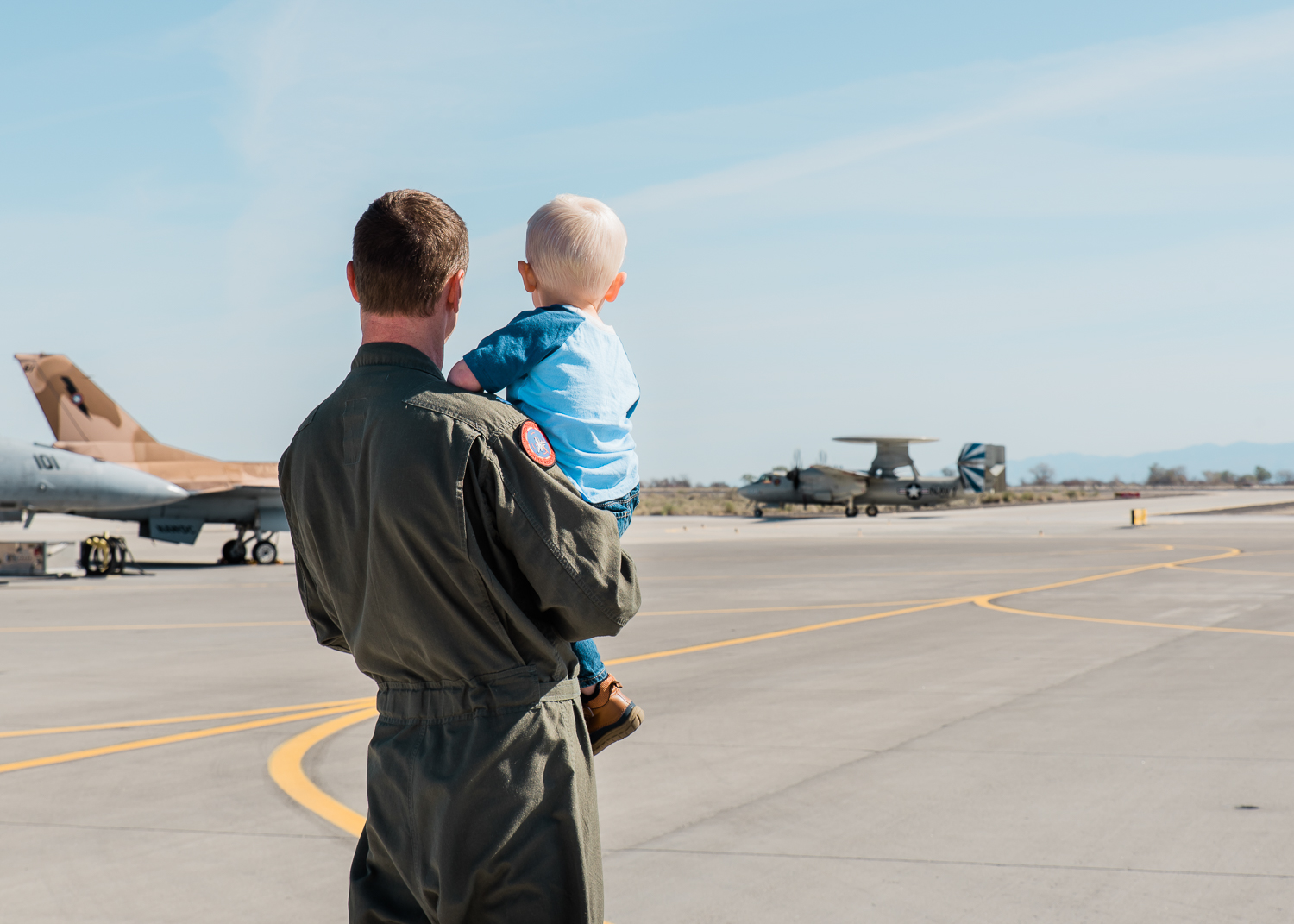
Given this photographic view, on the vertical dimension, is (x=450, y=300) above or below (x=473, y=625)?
above

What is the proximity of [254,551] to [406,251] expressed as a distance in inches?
1034

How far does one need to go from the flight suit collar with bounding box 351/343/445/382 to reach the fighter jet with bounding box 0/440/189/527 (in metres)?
22.6

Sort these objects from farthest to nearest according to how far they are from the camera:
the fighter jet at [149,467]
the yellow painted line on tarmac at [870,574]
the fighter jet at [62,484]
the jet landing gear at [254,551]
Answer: the jet landing gear at [254,551]
the fighter jet at [149,467]
the fighter jet at [62,484]
the yellow painted line on tarmac at [870,574]

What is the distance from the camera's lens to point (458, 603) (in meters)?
2.12

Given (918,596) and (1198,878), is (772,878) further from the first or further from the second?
(918,596)

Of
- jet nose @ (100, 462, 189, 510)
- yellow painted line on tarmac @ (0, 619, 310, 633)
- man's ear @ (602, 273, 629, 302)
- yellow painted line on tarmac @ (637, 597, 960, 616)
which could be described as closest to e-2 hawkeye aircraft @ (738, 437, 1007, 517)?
jet nose @ (100, 462, 189, 510)

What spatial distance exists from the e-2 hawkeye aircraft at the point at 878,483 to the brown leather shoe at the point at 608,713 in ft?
179

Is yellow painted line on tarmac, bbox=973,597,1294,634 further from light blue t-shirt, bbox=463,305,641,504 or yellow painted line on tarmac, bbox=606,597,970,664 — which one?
light blue t-shirt, bbox=463,305,641,504

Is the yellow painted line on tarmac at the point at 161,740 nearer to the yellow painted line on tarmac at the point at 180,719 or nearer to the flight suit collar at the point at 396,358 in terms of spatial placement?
the yellow painted line on tarmac at the point at 180,719

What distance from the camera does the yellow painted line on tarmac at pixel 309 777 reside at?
18.4 feet

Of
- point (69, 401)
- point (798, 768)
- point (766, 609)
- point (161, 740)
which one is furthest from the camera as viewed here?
point (69, 401)

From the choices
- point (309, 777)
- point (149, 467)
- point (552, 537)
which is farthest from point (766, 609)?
point (149, 467)

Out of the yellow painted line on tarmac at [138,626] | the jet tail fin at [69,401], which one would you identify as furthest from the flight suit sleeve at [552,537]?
the jet tail fin at [69,401]

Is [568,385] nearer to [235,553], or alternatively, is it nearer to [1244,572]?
[1244,572]
